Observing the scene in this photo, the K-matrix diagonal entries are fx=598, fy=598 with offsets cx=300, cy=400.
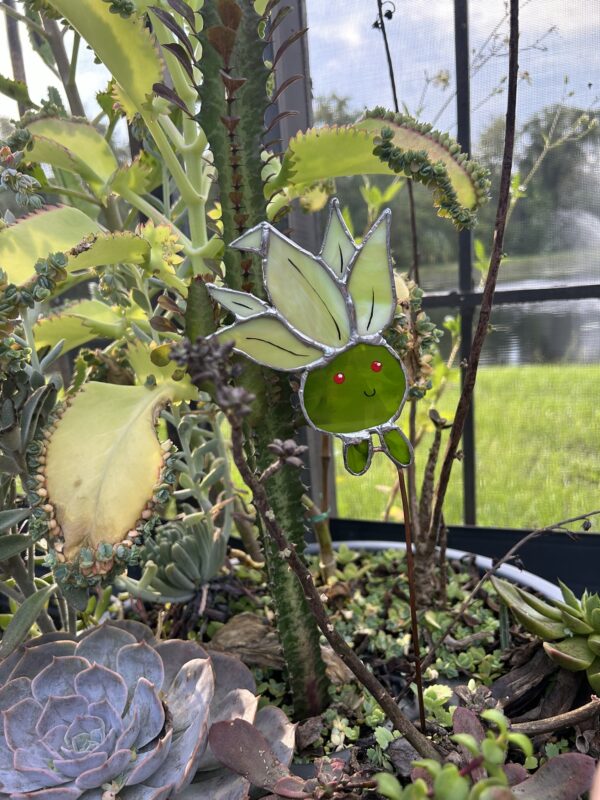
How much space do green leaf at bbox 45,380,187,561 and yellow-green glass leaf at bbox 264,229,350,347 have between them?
13cm

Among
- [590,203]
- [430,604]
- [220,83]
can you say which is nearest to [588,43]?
[590,203]

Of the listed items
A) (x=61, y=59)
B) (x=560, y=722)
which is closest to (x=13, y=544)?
(x=560, y=722)

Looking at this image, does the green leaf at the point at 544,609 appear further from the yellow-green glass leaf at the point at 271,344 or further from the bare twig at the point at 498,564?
the yellow-green glass leaf at the point at 271,344

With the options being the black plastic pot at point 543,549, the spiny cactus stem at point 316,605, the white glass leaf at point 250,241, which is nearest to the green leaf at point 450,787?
the spiny cactus stem at point 316,605

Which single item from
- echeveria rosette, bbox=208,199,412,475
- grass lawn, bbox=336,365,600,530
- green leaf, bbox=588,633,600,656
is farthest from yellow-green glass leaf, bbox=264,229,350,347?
grass lawn, bbox=336,365,600,530

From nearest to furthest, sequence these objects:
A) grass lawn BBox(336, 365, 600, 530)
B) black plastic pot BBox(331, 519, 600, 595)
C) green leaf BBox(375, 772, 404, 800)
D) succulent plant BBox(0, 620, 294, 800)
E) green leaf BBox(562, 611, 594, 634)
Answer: green leaf BBox(375, 772, 404, 800) → succulent plant BBox(0, 620, 294, 800) → green leaf BBox(562, 611, 594, 634) → black plastic pot BBox(331, 519, 600, 595) → grass lawn BBox(336, 365, 600, 530)

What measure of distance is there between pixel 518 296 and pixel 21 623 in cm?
82

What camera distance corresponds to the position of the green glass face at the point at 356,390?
44cm

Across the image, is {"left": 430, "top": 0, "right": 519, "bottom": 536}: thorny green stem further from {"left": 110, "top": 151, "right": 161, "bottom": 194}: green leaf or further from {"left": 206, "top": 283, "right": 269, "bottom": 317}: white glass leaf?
{"left": 110, "top": 151, "right": 161, "bottom": 194}: green leaf

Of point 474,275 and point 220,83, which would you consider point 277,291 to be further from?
point 474,275

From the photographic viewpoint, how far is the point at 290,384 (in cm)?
49

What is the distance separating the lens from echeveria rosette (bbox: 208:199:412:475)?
425mm

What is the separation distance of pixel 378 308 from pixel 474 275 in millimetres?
640

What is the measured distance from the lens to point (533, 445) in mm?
1133
